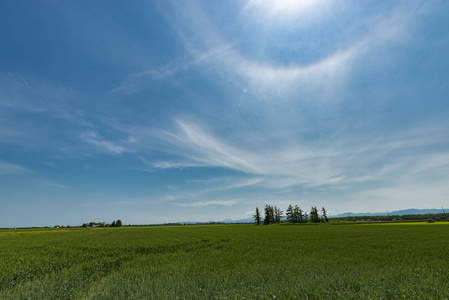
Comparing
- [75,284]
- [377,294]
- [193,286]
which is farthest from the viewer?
[75,284]

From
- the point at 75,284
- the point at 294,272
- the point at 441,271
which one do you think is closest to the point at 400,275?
the point at 441,271

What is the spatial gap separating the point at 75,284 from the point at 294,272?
48.2 ft

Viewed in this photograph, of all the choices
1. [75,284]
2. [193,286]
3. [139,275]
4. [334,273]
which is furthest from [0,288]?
[334,273]

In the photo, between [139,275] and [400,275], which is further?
[139,275]

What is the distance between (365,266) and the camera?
13.8 m

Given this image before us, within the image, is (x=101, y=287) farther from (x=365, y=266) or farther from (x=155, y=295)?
(x=365, y=266)

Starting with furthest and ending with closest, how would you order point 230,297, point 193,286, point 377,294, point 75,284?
point 75,284
point 193,286
point 230,297
point 377,294

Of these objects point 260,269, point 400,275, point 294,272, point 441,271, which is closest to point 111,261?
point 260,269

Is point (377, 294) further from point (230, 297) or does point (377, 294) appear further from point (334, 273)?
point (230, 297)

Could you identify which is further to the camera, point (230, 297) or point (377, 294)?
point (230, 297)

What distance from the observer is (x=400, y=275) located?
11.7 meters

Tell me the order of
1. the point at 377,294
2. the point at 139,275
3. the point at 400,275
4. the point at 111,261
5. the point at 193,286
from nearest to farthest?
the point at 377,294, the point at 193,286, the point at 400,275, the point at 139,275, the point at 111,261

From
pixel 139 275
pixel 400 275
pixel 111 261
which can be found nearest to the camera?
pixel 400 275

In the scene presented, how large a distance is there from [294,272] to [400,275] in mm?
6343
